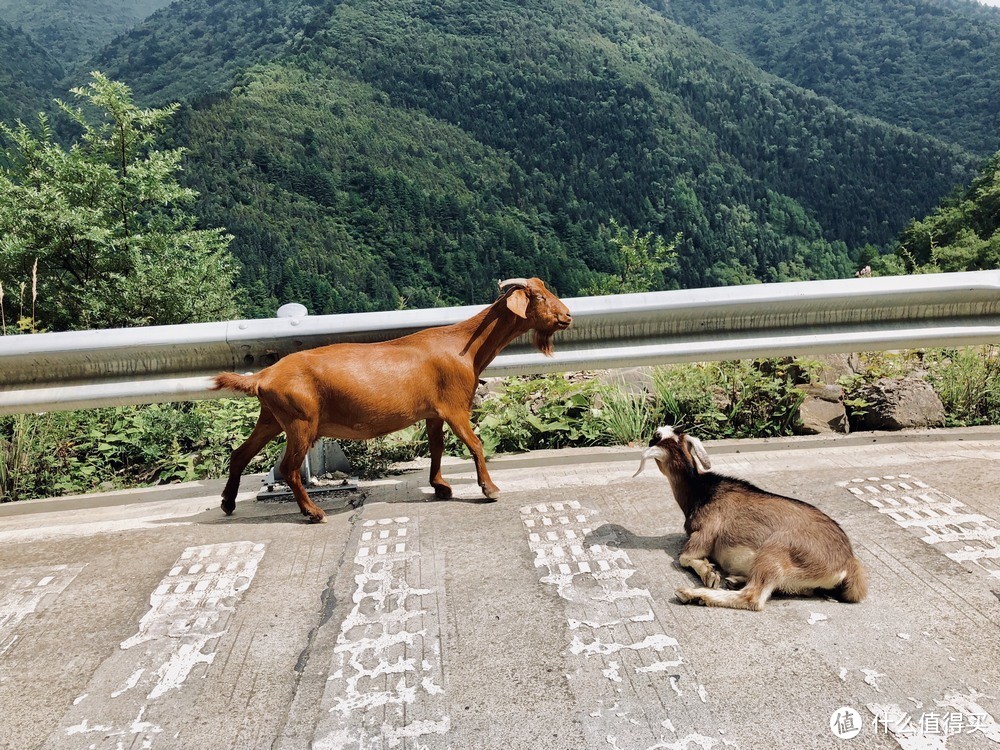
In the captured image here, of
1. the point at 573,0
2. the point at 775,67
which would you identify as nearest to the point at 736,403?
the point at 573,0

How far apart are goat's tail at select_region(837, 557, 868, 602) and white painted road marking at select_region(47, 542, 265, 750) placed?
1.88m

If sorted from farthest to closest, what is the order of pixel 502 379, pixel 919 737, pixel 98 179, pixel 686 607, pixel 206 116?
pixel 206 116
pixel 98 179
pixel 502 379
pixel 686 607
pixel 919 737

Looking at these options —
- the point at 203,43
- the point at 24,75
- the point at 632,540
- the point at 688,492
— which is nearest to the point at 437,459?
the point at 632,540

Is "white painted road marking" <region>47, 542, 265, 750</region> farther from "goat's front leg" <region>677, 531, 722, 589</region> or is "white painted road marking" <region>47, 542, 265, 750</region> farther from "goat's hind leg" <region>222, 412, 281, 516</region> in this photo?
"goat's front leg" <region>677, 531, 722, 589</region>

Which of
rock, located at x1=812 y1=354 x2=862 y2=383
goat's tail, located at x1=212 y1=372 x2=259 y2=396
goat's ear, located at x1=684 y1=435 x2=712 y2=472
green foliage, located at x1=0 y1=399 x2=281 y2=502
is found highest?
goat's tail, located at x1=212 y1=372 x2=259 y2=396

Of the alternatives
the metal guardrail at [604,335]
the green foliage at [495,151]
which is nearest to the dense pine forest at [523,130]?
the green foliage at [495,151]

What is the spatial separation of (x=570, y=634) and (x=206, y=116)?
271ft

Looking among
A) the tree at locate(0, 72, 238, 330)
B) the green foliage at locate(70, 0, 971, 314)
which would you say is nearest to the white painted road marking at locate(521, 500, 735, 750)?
the tree at locate(0, 72, 238, 330)

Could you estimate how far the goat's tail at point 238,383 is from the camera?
3230 mm

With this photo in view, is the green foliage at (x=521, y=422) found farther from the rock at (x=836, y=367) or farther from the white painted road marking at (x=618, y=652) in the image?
the white painted road marking at (x=618, y=652)

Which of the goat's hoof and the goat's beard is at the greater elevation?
the goat's beard

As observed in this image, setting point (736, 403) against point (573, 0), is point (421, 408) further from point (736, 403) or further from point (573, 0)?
point (573, 0)

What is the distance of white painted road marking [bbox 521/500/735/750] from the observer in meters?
1.89

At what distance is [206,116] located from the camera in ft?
249
